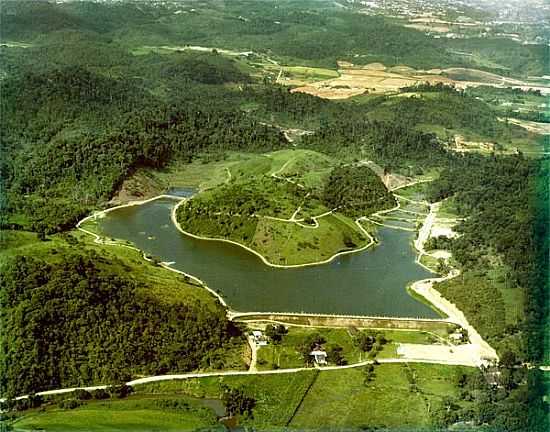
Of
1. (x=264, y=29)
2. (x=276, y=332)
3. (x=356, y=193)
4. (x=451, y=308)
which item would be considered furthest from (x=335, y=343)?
(x=264, y=29)

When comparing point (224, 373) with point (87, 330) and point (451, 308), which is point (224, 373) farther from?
point (451, 308)

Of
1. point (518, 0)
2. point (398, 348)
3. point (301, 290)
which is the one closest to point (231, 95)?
point (518, 0)

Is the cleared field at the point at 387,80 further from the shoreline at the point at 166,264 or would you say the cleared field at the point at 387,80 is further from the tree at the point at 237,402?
the tree at the point at 237,402

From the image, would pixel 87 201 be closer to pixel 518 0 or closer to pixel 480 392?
pixel 480 392

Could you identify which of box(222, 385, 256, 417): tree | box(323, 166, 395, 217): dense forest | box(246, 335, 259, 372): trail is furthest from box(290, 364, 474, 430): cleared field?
box(323, 166, 395, 217): dense forest

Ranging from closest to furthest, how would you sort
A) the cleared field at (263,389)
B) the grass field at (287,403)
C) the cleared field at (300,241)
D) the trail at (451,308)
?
the grass field at (287,403) → the cleared field at (263,389) → the trail at (451,308) → the cleared field at (300,241)

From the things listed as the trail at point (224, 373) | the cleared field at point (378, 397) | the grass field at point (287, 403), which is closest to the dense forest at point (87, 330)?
the trail at point (224, 373)
